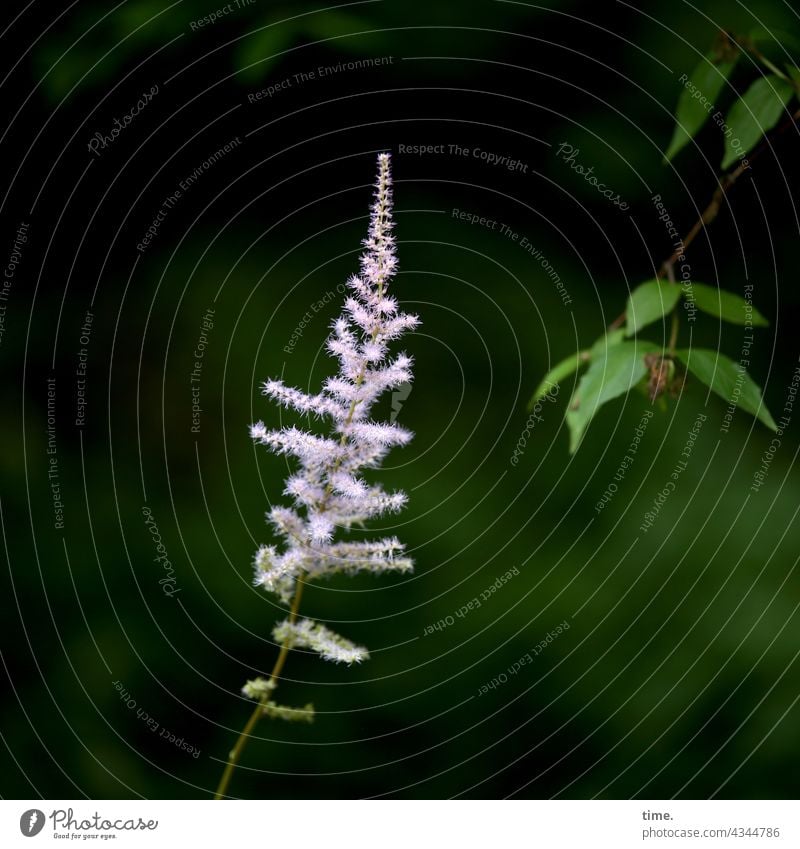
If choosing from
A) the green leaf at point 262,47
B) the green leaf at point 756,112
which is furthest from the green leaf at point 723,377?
the green leaf at point 262,47

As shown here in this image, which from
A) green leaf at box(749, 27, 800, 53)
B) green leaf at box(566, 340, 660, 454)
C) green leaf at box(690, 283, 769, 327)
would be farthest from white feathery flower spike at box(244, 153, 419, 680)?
green leaf at box(749, 27, 800, 53)

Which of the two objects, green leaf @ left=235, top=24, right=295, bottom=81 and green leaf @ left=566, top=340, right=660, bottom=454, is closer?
green leaf @ left=566, top=340, right=660, bottom=454

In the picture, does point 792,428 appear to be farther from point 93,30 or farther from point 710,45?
point 93,30

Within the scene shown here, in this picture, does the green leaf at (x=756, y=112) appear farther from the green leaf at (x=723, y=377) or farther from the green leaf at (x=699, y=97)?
the green leaf at (x=723, y=377)

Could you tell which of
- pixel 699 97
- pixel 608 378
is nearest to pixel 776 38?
pixel 699 97

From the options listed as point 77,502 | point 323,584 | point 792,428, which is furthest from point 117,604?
point 792,428

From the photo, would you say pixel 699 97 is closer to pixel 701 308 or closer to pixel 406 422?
pixel 701 308

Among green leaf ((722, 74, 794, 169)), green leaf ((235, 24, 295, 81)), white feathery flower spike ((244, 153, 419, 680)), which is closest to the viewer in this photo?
white feathery flower spike ((244, 153, 419, 680))

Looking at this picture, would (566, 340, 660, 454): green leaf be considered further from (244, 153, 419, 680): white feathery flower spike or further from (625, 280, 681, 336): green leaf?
(244, 153, 419, 680): white feathery flower spike
